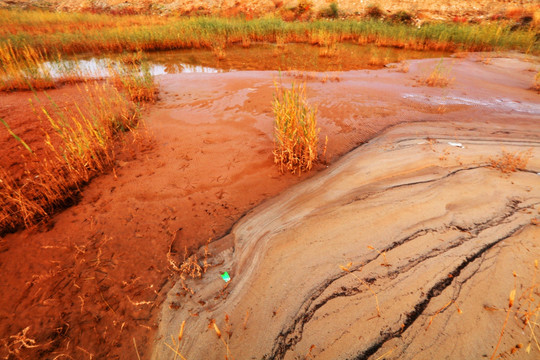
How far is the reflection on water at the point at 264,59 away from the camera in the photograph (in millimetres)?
7809

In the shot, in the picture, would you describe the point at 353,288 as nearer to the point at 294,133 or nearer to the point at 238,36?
the point at 294,133

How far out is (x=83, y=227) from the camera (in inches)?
86.6

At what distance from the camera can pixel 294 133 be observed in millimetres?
2695

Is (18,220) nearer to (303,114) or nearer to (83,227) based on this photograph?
(83,227)

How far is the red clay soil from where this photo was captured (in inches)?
59.6

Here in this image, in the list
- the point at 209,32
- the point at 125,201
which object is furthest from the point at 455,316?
the point at 209,32

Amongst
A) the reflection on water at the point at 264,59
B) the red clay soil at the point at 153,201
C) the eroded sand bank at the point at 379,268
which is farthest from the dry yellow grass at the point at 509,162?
the reflection on water at the point at 264,59

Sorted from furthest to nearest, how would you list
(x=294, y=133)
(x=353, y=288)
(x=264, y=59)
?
(x=264, y=59) → (x=294, y=133) → (x=353, y=288)

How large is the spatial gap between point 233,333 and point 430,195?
1.85 meters

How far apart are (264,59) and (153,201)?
8.12 metres

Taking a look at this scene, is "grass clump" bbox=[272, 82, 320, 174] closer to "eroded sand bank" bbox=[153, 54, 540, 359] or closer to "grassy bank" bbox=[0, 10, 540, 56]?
"eroded sand bank" bbox=[153, 54, 540, 359]

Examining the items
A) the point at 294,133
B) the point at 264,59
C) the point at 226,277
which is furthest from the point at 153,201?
the point at 264,59

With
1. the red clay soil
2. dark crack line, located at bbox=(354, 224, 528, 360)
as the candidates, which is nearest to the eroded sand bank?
dark crack line, located at bbox=(354, 224, 528, 360)

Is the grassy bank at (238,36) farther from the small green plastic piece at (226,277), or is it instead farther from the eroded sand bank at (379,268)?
the small green plastic piece at (226,277)
